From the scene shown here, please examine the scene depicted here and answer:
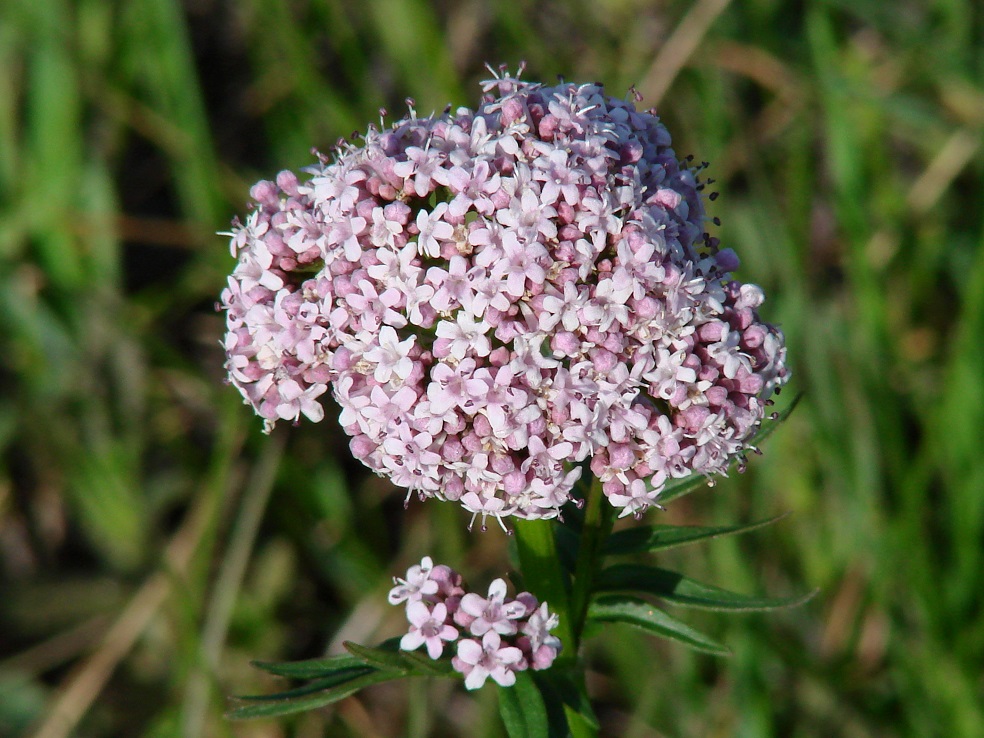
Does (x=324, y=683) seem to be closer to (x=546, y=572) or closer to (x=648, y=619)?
(x=546, y=572)

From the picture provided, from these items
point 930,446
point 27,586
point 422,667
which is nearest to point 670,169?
point 422,667

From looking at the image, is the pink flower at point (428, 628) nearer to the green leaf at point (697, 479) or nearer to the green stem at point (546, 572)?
the green stem at point (546, 572)

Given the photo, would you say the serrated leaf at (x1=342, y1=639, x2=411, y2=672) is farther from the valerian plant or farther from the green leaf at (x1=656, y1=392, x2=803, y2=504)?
the green leaf at (x1=656, y1=392, x2=803, y2=504)

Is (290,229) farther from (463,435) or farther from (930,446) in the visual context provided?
(930,446)

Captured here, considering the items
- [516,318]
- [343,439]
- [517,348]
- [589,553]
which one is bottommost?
[589,553]

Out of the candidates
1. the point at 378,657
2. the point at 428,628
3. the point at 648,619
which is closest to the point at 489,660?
the point at 428,628

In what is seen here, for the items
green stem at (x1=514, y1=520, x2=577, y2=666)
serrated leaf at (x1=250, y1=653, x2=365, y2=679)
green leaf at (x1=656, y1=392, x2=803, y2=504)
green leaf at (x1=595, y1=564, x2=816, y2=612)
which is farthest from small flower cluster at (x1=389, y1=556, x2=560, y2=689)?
green leaf at (x1=656, y1=392, x2=803, y2=504)

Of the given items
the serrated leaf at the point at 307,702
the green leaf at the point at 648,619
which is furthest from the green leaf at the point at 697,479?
the serrated leaf at the point at 307,702
